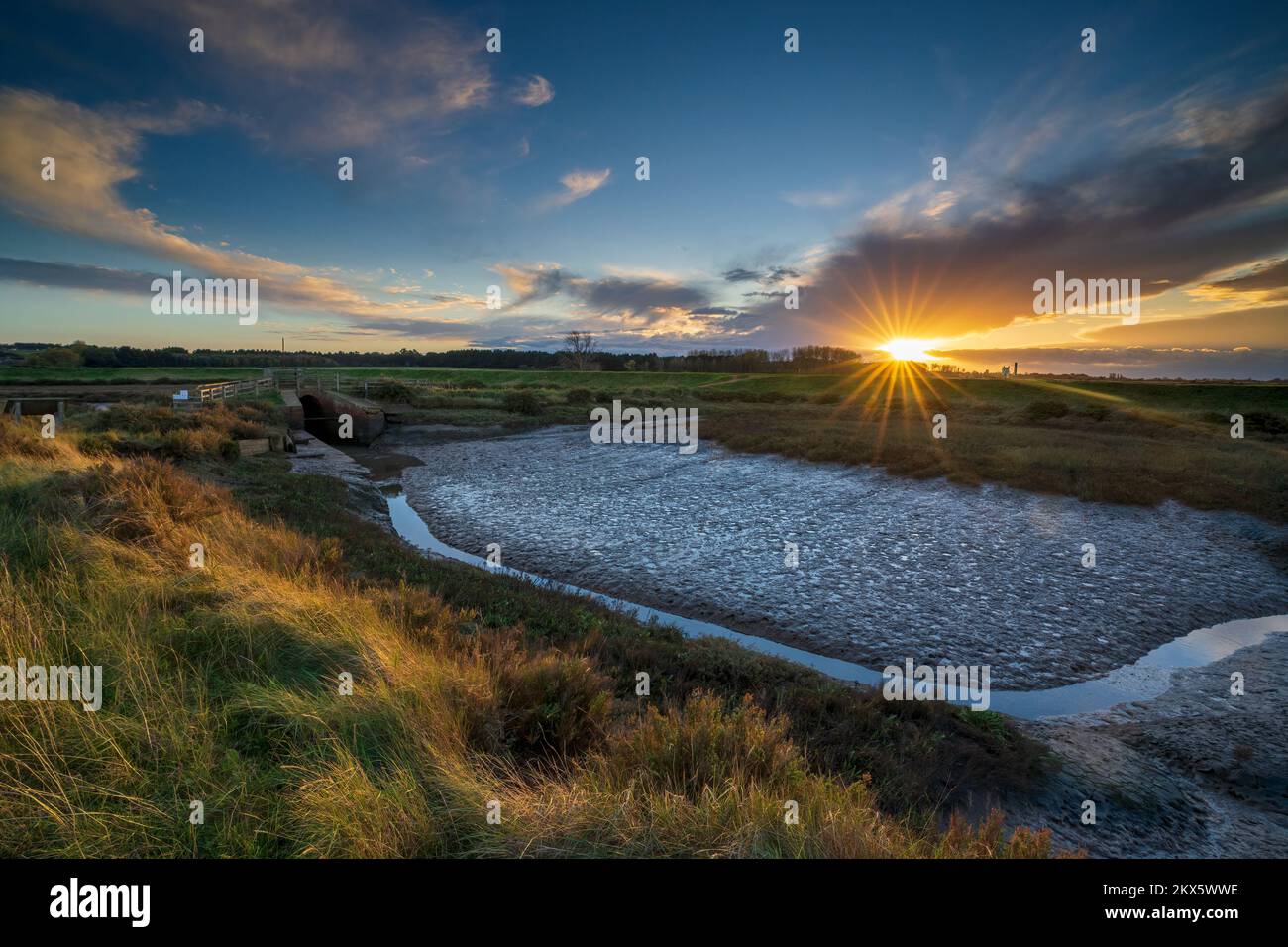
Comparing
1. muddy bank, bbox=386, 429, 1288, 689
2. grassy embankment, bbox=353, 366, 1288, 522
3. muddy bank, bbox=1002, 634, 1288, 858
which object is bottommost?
muddy bank, bbox=1002, 634, 1288, 858

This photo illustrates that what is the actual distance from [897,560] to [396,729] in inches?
507

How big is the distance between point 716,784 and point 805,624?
7.29 m

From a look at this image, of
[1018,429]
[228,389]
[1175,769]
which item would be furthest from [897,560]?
[228,389]

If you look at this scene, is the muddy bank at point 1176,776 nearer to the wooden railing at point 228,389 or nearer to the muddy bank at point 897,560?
the muddy bank at point 897,560

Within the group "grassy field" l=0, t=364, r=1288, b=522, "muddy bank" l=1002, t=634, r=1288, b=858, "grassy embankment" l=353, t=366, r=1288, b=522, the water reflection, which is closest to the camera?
"muddy bank" l=1002, t=634, r=1288, b=858

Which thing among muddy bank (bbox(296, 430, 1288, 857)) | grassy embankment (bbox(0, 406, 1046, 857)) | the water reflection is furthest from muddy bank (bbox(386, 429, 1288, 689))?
grassy embankment (bbox(0, 406, 1046, 857))

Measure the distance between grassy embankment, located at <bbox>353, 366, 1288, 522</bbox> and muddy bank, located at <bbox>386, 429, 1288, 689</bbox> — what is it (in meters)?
2.17

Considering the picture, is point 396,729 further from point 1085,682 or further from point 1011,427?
point 1011,427

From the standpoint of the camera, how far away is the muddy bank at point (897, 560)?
10172mm

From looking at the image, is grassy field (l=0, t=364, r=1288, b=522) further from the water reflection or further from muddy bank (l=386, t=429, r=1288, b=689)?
the water reflection

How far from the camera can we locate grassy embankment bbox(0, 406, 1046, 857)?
3295mm
